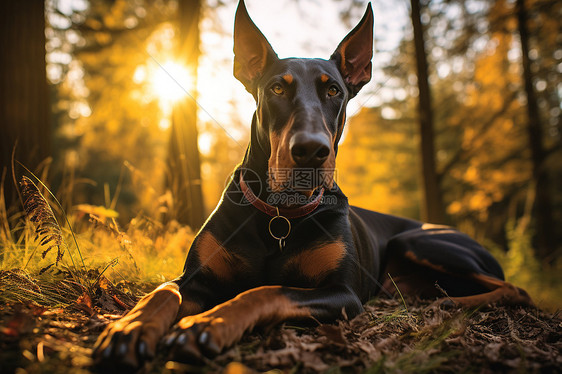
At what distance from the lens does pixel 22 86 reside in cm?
419

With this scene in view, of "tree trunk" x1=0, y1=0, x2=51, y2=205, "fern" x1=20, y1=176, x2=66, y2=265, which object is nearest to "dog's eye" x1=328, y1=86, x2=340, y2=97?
"fern" x1=20, y1=176, x2=66, y2=265

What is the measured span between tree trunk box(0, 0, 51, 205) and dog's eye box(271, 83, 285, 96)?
2.92 m

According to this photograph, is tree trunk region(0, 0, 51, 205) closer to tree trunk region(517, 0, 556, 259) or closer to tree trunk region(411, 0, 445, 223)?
tree trunk region(411, 0, 445, 223)

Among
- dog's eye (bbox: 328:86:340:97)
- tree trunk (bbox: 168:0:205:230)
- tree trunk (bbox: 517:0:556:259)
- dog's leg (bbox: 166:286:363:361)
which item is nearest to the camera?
dog's leg (bbox: 166:286:363:361)

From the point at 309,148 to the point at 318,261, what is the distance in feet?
2.83

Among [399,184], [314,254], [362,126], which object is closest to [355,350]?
[314,254]

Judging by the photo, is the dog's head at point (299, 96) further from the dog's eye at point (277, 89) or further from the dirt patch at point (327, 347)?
the dirt patch at point (327, 347)

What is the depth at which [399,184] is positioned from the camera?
17609 millimetres

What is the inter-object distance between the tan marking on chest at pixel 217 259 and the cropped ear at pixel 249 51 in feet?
4.44

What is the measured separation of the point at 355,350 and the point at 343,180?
17388mm

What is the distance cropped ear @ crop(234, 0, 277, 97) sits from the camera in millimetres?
3025

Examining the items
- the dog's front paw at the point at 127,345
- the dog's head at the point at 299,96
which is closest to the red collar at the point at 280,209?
the dog's head at the point at 299,96

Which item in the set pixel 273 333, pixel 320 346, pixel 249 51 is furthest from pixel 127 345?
pixel 249 51

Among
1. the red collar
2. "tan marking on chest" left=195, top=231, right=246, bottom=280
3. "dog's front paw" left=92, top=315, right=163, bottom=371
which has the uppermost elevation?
the red collar
